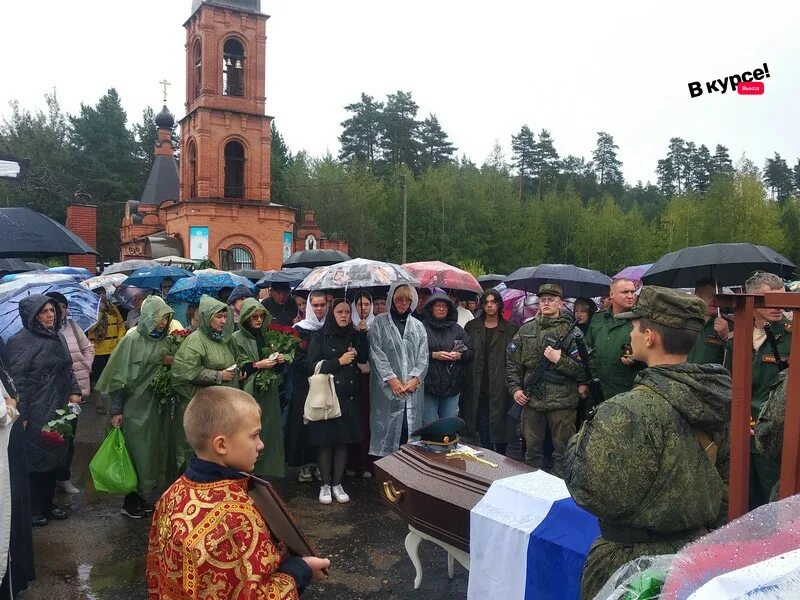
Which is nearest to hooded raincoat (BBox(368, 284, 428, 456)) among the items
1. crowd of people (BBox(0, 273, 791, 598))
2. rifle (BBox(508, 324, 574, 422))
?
crowd of people (BBox(0, 273, 791, 598))

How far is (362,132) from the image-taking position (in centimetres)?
6012

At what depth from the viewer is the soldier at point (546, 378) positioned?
17.8 ft

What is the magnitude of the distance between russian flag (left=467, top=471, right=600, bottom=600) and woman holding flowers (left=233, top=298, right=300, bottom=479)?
2860mm

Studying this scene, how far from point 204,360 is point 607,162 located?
7729 centimetres

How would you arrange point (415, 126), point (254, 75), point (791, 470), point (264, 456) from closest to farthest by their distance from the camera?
1. point (791, 470)
2. point (264, 456)
3. point (254, 75)
4. point (415, 126)

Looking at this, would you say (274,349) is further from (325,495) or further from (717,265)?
(717,265)

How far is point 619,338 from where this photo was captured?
5250 mm

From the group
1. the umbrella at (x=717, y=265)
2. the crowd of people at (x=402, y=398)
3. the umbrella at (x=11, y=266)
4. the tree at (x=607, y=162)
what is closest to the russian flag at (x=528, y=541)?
the crowd of people at (x=402, y=398)

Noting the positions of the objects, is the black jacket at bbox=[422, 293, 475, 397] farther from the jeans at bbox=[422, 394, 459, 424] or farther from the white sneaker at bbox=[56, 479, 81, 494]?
the white sneaker at bbox=[56, 479, 81, 494]

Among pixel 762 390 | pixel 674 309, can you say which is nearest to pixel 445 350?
pixel 762 390

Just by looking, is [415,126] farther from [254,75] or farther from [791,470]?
[791,470]

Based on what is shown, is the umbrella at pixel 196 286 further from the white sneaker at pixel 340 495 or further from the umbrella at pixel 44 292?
the white sneaker at pixel 340 495

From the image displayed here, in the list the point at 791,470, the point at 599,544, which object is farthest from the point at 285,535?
the point at 791,470

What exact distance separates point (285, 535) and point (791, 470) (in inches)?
61.2
